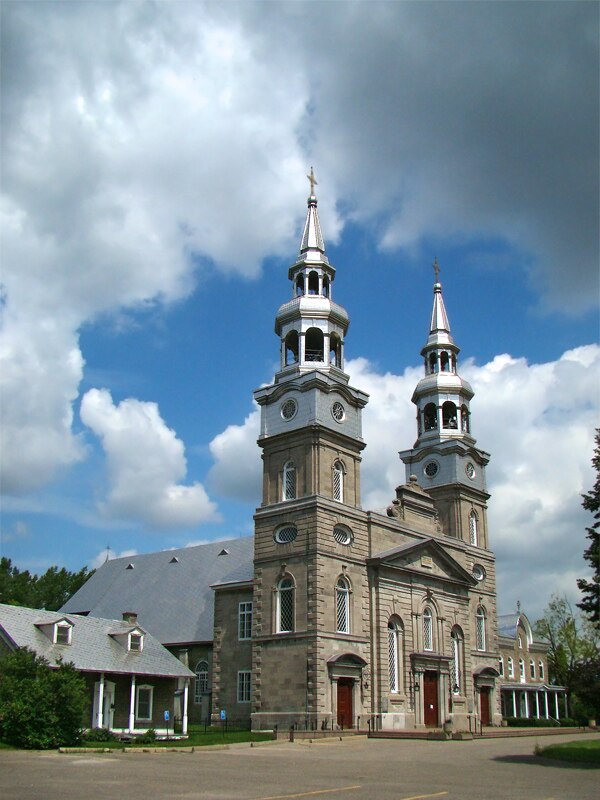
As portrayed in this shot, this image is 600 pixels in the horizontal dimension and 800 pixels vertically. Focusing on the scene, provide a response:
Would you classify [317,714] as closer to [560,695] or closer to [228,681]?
[228,681]

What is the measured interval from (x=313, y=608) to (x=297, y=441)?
30.9 ft

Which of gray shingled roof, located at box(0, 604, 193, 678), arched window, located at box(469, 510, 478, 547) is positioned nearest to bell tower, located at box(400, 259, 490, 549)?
arched window, located at box(469, 510, 478, 547)

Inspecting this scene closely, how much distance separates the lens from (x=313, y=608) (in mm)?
45156

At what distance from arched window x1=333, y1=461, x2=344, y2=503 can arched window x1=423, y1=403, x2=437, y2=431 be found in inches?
619

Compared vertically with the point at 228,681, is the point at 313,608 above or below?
above

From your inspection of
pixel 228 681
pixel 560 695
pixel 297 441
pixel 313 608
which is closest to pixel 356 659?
pixel 313 608

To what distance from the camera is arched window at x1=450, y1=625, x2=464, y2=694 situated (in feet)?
178

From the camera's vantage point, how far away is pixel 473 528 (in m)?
62.6

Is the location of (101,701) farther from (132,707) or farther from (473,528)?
(473,528)

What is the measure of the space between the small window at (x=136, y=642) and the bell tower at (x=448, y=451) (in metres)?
25.6

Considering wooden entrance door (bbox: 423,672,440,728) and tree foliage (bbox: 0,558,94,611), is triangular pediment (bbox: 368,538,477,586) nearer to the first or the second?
wooden entrance door (bbox: 423,672,440,728)

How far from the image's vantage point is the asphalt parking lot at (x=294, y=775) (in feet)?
60.7

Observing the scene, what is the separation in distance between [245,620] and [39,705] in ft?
71.6

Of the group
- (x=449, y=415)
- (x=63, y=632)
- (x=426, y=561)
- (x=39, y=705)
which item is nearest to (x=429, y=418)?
(x=449, y=415)
